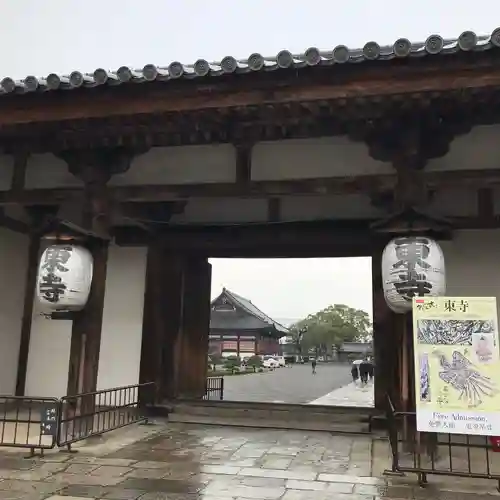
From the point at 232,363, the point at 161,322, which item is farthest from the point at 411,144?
the point at 232,363

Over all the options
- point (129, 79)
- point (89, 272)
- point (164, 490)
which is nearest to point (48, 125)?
point (129, 79)

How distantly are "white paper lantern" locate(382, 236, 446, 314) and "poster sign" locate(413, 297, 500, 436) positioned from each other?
0.53 m

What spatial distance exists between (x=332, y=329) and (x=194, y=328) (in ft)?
171

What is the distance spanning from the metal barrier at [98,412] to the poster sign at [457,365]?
3961 millimetres

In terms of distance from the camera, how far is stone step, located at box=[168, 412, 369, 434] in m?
7.82

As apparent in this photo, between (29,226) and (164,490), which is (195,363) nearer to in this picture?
(29,226)

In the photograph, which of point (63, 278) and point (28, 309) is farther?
point (28, 309)

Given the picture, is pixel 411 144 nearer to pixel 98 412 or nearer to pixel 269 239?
pixel 269 239

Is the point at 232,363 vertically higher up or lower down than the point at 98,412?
lower down

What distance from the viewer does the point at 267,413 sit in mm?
8492

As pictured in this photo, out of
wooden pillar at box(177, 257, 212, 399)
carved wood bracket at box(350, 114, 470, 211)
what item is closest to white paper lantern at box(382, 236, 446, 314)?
carved wood bracket at box(350, 114, 470, 211)

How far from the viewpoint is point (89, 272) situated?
6699 millimetres

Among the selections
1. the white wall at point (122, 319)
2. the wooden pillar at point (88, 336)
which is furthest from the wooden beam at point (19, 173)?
the white wall at point (122, 319)

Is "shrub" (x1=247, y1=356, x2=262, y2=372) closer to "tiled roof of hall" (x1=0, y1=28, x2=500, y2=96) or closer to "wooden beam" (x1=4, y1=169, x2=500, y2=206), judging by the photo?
"wooden beam" (x1=4, y1=169, x2=500, y2=206)
